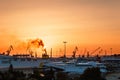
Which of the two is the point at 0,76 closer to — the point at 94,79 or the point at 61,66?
the point at 94,79

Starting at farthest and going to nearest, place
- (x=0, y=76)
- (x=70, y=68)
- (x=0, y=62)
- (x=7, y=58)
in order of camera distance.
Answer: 1. (x=7, y=58)
2. (x=0, y=62)
3. (x=70, y=68)
4. (x=0, y=76)

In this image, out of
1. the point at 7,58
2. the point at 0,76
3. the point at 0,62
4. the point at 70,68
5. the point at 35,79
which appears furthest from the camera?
the point at 7,58

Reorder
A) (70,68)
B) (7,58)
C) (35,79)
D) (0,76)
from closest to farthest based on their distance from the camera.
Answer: (0,76), (35,79), (70,68), (7,58)

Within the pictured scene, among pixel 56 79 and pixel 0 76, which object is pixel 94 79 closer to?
pixel 56 79

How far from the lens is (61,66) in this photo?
141 meters

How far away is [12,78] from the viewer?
Result: 6725 cm

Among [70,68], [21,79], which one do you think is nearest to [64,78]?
[21,79]

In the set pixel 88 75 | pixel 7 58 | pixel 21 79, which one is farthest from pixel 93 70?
pixel 7 58

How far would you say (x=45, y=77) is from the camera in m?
78.9

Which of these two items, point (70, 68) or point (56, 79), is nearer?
point (56, 79)

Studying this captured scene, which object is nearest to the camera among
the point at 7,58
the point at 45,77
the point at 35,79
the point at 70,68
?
the point at 35,79

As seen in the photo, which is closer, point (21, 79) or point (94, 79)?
point (21, 79)

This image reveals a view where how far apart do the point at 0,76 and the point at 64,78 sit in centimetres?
1845

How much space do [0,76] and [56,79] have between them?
15649 millimetres
